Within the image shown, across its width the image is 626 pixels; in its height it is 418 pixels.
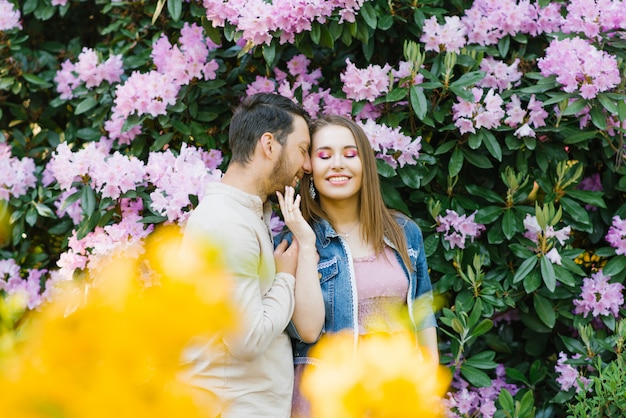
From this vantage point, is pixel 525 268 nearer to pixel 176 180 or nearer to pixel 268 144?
pixel 268 144

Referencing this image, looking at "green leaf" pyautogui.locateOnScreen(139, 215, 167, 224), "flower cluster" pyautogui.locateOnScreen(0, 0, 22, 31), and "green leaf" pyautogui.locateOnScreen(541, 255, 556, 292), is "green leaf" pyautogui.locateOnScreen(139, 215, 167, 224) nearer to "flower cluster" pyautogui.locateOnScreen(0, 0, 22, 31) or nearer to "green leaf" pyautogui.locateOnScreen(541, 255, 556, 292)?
"flower cluster" pyautogui.locateOnScreen(0, 0, 22, 31)

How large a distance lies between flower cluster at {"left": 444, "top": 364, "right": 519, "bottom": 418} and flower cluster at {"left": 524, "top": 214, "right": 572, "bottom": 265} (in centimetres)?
58

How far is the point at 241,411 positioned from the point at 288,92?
1.49 meters

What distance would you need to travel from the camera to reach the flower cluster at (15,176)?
10.5 ft

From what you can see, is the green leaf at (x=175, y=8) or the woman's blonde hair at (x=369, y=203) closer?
the woman's blonde hair at (x=369, y=203)

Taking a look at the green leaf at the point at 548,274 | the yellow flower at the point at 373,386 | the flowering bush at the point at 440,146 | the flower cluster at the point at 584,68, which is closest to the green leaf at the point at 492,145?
Answer: the flowering bush at the point at 440,146

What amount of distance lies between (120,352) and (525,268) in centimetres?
247

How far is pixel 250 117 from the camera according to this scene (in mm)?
2148

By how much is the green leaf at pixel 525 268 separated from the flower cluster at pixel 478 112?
1.84ft

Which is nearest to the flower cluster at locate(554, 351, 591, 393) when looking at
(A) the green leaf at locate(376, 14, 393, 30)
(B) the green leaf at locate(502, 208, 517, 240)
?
(B) the green leaf at locate(502, 208, 517, 240)

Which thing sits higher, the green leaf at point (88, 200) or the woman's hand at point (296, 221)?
the woman's hand at point (296, 221)

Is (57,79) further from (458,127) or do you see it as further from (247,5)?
(458,127)

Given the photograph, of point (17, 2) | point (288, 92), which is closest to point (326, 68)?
point (288, 92)

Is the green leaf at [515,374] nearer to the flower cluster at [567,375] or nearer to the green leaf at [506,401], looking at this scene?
the flower cluster at [567,375]
